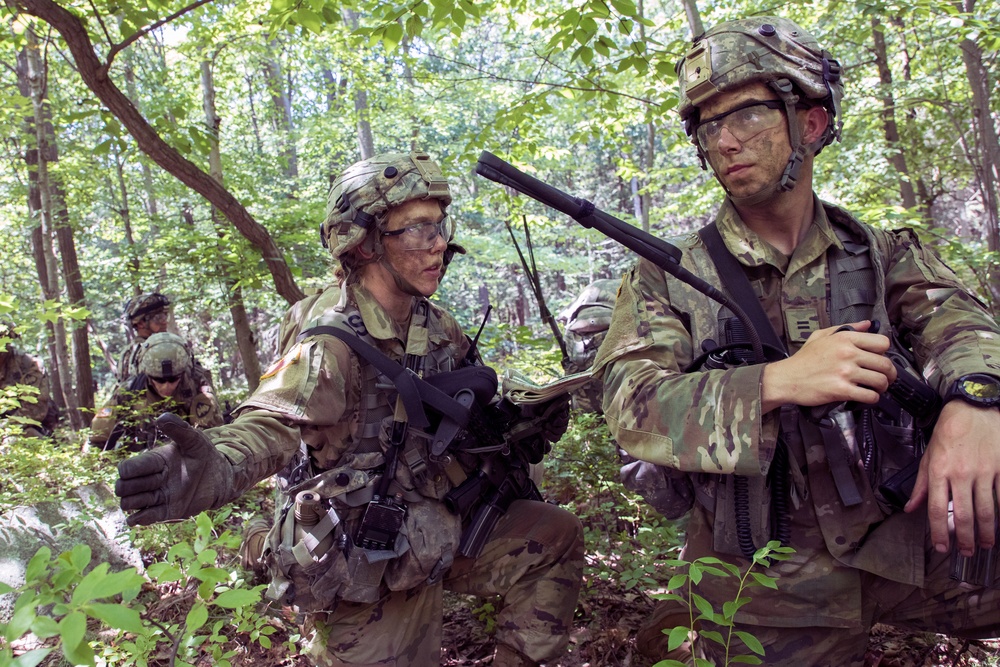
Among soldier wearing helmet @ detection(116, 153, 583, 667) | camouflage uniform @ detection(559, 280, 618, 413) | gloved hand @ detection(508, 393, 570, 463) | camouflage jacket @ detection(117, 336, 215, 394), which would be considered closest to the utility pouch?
soldier wearing helmet @ detection(116, 153, 583, 667)

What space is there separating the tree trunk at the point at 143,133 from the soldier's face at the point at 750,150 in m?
4.63

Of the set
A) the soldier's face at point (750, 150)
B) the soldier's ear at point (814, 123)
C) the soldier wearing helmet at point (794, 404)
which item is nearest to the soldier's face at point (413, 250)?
the soldier wearing helmet at point (794, 404)

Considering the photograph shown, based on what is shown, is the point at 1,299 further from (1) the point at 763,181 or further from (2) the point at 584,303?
(2) the point at 584,303

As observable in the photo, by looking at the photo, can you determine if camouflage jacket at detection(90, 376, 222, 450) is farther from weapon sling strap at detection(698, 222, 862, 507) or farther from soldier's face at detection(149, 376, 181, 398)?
weapon sling strap at detection(698, 222, 862, 507)

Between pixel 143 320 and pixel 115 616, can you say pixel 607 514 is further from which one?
pixel 143 320

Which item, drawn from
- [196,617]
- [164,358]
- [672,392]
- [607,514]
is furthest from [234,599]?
[164,358]

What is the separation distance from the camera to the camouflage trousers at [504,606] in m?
3.13

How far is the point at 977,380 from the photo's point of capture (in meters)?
1.93

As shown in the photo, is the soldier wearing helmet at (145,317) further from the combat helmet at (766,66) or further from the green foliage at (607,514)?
the combat helmet at (766,66)

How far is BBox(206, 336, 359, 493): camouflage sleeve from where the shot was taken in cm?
245

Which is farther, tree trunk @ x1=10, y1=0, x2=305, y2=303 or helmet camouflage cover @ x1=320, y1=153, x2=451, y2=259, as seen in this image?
tree trunk @ x1=10, y1=0, x2=305, y2=303

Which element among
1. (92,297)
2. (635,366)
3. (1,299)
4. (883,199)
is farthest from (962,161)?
(92,297)

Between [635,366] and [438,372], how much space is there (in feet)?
4.95

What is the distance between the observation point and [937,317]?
2225mm
